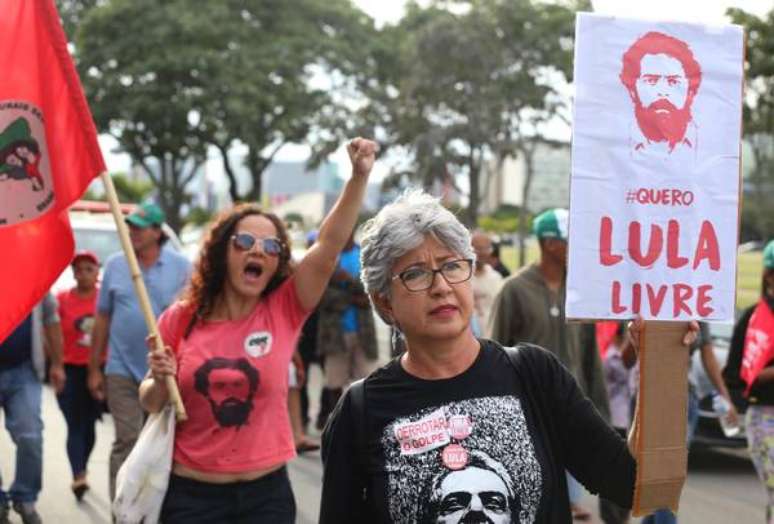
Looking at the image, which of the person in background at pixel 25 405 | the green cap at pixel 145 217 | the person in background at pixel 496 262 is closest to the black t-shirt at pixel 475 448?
the green cap at pixel 145 217

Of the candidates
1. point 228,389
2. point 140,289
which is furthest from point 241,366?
point 140,289

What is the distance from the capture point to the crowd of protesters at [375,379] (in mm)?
3082

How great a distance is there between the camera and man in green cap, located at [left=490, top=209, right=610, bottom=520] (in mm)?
6762

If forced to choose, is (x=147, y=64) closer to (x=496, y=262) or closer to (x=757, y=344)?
(x=496, y=262)

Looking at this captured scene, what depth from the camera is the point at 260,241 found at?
4852 millimetres

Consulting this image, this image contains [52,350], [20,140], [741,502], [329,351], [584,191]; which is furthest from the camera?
[329,351]

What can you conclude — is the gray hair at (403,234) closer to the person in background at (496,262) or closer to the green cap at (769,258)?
the green cap at (769,258)

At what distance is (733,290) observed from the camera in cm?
351

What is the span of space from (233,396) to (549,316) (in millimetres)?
2557

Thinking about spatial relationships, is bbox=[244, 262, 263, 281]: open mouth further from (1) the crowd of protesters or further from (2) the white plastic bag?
(2) the white plastic bag

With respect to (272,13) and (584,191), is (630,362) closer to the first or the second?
(584,191)

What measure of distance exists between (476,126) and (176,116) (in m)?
8.25

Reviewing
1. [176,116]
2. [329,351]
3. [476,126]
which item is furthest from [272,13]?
[329,351]

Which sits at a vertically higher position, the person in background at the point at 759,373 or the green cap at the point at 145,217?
the green cap at the point at 145,217
